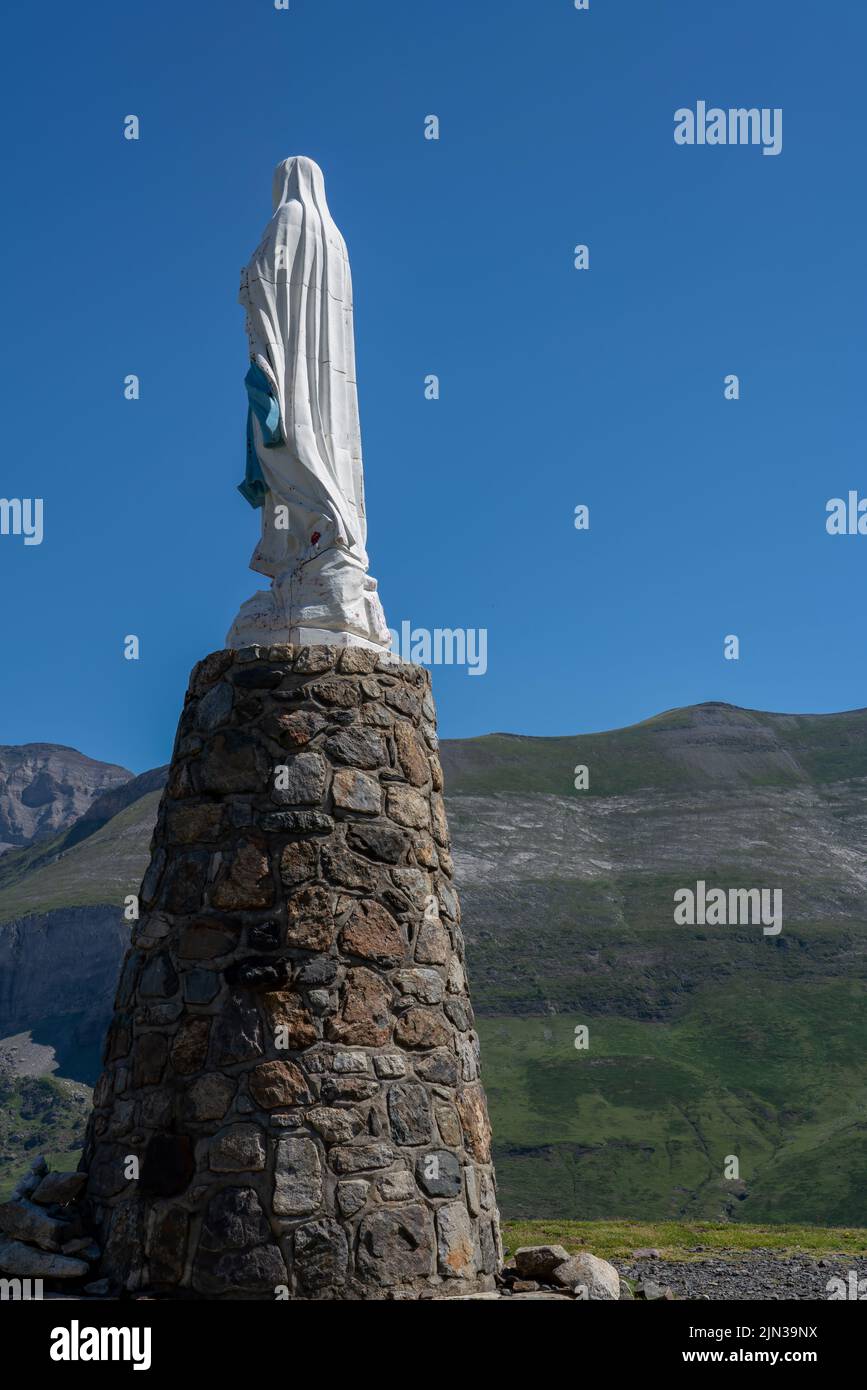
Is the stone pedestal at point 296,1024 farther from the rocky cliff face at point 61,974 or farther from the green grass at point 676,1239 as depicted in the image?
the rocky cliff face at point 61,974

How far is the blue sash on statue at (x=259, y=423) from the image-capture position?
10680mm

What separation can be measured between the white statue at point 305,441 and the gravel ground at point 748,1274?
5.54m

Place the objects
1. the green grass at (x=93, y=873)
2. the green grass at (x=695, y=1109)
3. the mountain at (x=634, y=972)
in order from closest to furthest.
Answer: the green grass at (x=695, y=1109) → the mountain at (x=634, y=972) → the green grass at (x=93, y=873)

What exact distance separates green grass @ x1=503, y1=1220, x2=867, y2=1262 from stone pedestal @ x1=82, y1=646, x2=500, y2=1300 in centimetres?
Result: 367

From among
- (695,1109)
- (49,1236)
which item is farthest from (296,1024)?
(695,1109)

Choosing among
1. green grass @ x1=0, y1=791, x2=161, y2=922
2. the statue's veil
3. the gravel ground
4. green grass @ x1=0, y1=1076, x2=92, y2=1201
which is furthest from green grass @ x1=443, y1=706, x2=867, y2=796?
the statue's veil

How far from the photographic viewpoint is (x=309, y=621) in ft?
34.2

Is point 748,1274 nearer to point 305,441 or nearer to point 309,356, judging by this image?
point 305,441

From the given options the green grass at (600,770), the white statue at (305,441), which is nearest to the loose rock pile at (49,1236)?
the white statue at (305,441)

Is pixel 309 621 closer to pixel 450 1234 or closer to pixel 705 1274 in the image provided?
pixel 450 1234

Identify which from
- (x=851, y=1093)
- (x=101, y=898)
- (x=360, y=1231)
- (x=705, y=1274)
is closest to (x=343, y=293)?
(x=360, y=1231)

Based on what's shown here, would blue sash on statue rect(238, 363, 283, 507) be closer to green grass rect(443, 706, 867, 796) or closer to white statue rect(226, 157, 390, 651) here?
white statue rect(226, 157, 390, 651)

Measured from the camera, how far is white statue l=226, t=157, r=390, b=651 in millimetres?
10531

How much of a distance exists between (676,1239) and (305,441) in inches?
336
